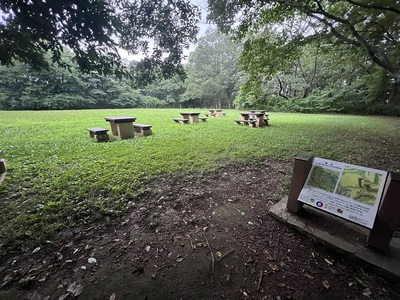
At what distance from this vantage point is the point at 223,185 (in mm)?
2914

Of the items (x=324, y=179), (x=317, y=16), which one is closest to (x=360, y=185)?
(x=324, y=179)

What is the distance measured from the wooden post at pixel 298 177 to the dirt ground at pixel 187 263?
282 mm

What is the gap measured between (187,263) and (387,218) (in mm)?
1741

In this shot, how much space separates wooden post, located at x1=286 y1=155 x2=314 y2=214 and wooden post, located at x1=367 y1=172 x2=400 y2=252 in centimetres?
61

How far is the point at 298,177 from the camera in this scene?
1.97 metres

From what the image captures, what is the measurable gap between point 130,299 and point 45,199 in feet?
6.64

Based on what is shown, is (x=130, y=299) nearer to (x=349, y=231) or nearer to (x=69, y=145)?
(x=349, y=231)

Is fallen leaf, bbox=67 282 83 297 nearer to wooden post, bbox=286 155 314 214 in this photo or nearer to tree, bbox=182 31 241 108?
wooden post, bbox=286 155 314 214

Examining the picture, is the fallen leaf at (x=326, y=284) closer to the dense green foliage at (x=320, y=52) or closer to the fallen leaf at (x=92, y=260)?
the fallen leaf at (x=92, y=260)

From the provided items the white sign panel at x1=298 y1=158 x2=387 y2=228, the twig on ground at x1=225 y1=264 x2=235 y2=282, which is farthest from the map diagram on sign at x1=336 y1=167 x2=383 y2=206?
the twig on ground at x1=225 y1=264 x2=235 y2=282

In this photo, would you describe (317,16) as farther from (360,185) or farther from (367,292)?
(367,292)

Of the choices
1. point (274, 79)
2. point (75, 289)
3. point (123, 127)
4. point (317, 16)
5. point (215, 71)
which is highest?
point (215, 71)

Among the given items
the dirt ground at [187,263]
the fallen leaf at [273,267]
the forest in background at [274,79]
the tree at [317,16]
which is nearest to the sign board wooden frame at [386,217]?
the dirt ground at [187,263]

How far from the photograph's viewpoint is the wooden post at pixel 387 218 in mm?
1399
